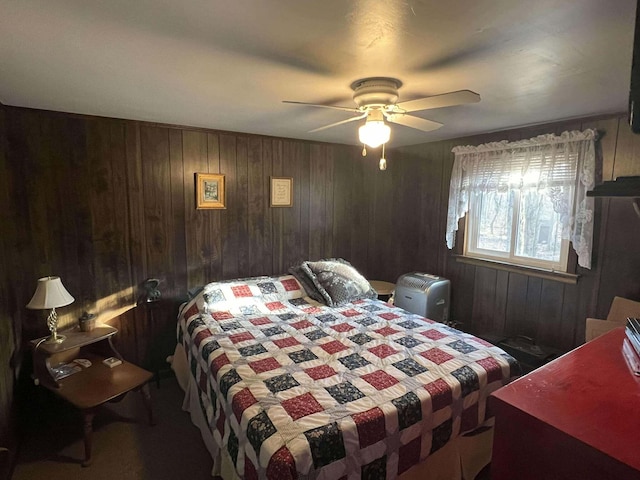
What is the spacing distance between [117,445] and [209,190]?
80.3 inches

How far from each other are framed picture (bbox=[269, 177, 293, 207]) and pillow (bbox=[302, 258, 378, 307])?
70cm

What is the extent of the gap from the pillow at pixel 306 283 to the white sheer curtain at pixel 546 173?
62.7 inches

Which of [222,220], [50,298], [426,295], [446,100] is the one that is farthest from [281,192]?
[446,100]

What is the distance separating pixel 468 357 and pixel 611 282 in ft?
4.60

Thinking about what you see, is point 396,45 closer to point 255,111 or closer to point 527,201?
point 255,111

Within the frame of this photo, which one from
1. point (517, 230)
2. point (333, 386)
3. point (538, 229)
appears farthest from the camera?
point (517, 230)

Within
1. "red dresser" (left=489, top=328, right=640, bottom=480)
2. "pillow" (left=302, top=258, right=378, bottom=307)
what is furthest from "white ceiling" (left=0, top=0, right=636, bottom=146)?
"pillow" (left=302, top=258, right=378, bottom=307)

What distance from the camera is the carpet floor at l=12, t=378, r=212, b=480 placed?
2.04 m

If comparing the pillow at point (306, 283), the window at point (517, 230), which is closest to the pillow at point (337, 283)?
the pillow at point (306, 283)

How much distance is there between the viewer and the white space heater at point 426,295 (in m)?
3.38

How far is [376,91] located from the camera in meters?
1.78

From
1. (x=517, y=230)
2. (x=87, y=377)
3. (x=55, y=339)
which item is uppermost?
(x=517, y=230)

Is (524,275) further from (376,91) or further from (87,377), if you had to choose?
(87,377)

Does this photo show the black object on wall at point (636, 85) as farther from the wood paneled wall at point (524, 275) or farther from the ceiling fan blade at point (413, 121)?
the wood paneled wall at point (524, 275)
